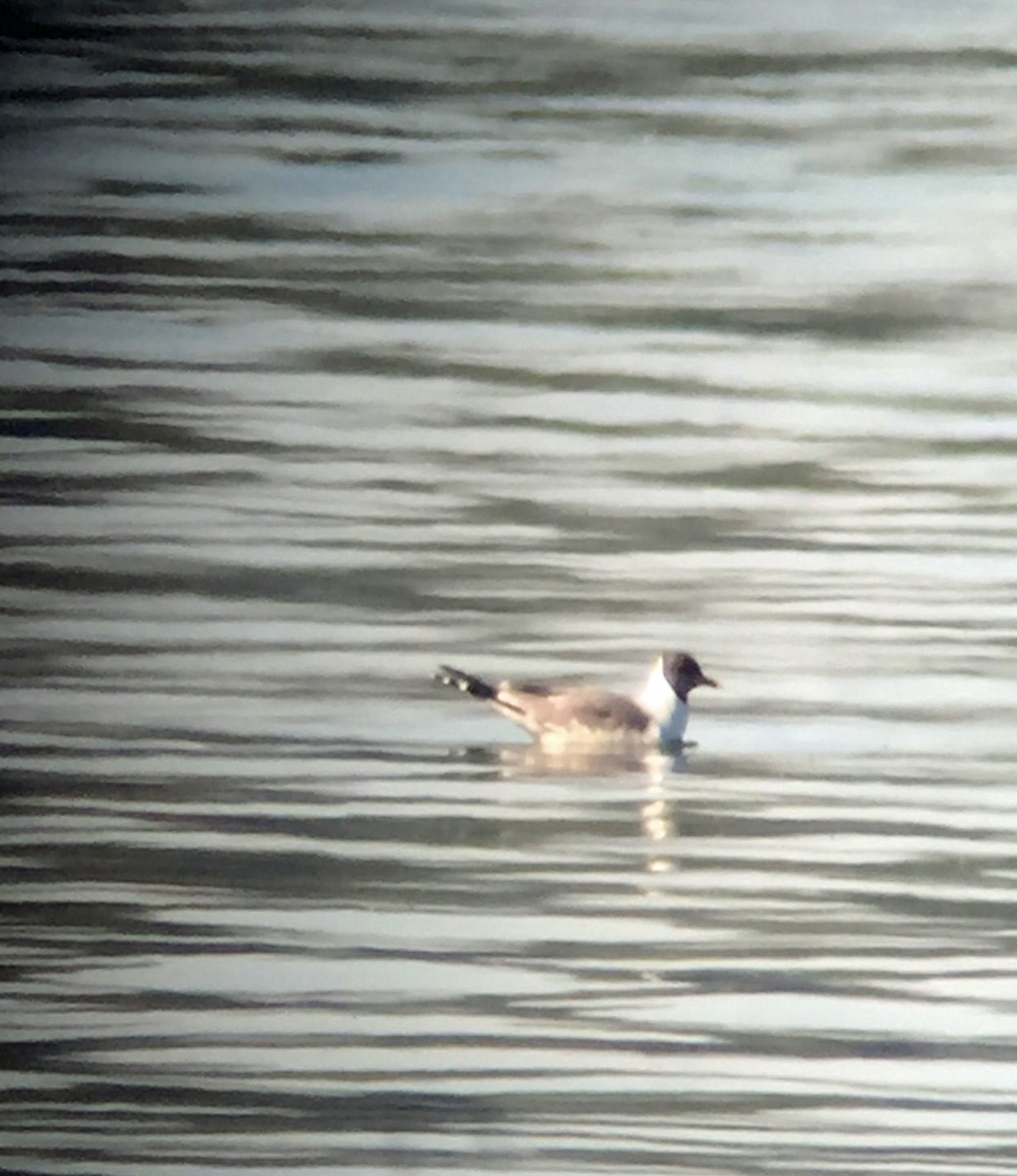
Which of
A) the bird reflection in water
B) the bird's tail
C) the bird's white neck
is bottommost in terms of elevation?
the bird reflection in water

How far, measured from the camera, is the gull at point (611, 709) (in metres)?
2.01

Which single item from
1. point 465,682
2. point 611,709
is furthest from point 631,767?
point 465,682

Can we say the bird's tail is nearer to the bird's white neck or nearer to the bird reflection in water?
the bird reflection in water

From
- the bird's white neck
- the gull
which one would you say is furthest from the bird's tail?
the bird's white neck

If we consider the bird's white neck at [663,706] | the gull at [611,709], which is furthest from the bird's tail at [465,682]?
A: the bird's white neck at [663,706]

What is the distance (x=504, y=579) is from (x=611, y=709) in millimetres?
198

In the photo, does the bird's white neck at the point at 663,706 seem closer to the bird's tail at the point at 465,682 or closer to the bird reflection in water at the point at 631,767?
the bird reflection in water at the point at 631,767

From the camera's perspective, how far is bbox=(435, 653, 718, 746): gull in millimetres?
2010

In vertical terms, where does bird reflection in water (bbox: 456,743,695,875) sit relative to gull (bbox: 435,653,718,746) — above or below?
below

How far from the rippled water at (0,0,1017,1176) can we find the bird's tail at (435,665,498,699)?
0.07 feet

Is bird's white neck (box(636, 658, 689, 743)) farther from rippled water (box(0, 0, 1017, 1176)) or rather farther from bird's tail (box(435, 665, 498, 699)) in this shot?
bird's tail (box(435, 665, 498, 699))

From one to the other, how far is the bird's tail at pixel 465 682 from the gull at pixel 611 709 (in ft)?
0.05

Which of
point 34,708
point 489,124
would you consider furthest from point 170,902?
point 489,124

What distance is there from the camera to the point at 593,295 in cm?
211
